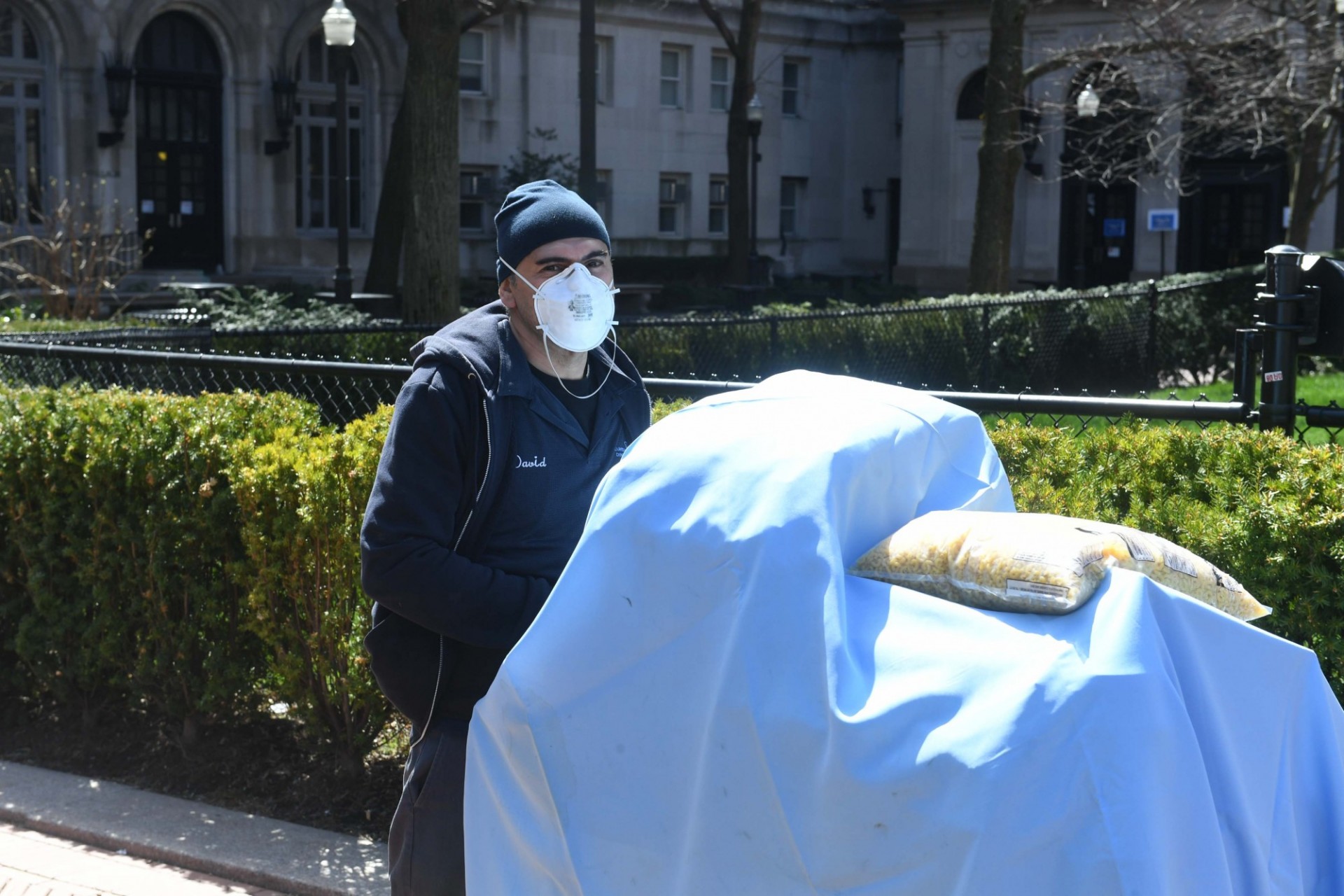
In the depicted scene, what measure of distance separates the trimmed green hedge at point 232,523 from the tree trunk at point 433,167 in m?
9.04

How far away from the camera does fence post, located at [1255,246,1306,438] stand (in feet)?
15.5

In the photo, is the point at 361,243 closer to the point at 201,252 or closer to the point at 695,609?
the point at 201,252

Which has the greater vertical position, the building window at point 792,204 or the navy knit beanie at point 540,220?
the building window at point 792,204

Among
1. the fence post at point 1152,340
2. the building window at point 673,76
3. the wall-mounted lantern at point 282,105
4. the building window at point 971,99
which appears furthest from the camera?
the building window at point 673,76

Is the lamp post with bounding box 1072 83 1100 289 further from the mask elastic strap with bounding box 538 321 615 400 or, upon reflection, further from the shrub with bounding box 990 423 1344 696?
the mask elastic strap with bounding box 538 321 615 400

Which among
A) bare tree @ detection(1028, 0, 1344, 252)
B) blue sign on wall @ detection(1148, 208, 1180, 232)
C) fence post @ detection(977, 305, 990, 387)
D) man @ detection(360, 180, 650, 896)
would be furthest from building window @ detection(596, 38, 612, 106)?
man @ detection(360, 180, 650, 896)

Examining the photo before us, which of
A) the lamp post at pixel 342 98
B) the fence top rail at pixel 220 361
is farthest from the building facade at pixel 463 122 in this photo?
the fence top rail at pixel 220 361

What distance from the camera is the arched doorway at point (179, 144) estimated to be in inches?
1257

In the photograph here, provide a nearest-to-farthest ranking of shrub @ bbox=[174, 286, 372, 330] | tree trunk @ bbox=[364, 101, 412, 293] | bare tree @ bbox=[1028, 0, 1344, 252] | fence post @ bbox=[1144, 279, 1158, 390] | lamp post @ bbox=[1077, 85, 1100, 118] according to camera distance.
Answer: shrub @ bbox=[174, 286, 372, 330]
fence post @ bbox=[1144, 279, 1158, 390]
bare tree @ bbox=[1028, 0, 1344, 252]
tree trunk @ bbox=[364, 101, 412, 293]
lamp post @ bbox=[1077, 85, 1100, 118]

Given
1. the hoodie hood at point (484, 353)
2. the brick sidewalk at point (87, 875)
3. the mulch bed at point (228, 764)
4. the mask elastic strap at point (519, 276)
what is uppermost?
the mask elastic strap at point (519, 276)

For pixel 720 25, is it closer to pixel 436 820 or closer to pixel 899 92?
pixel 899 92

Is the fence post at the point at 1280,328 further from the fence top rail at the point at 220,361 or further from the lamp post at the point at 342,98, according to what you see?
the lamp post at the point at 342,98

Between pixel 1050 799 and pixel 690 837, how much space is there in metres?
0.56

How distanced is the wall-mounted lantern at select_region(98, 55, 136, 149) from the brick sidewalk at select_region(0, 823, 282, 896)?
27.8 m
